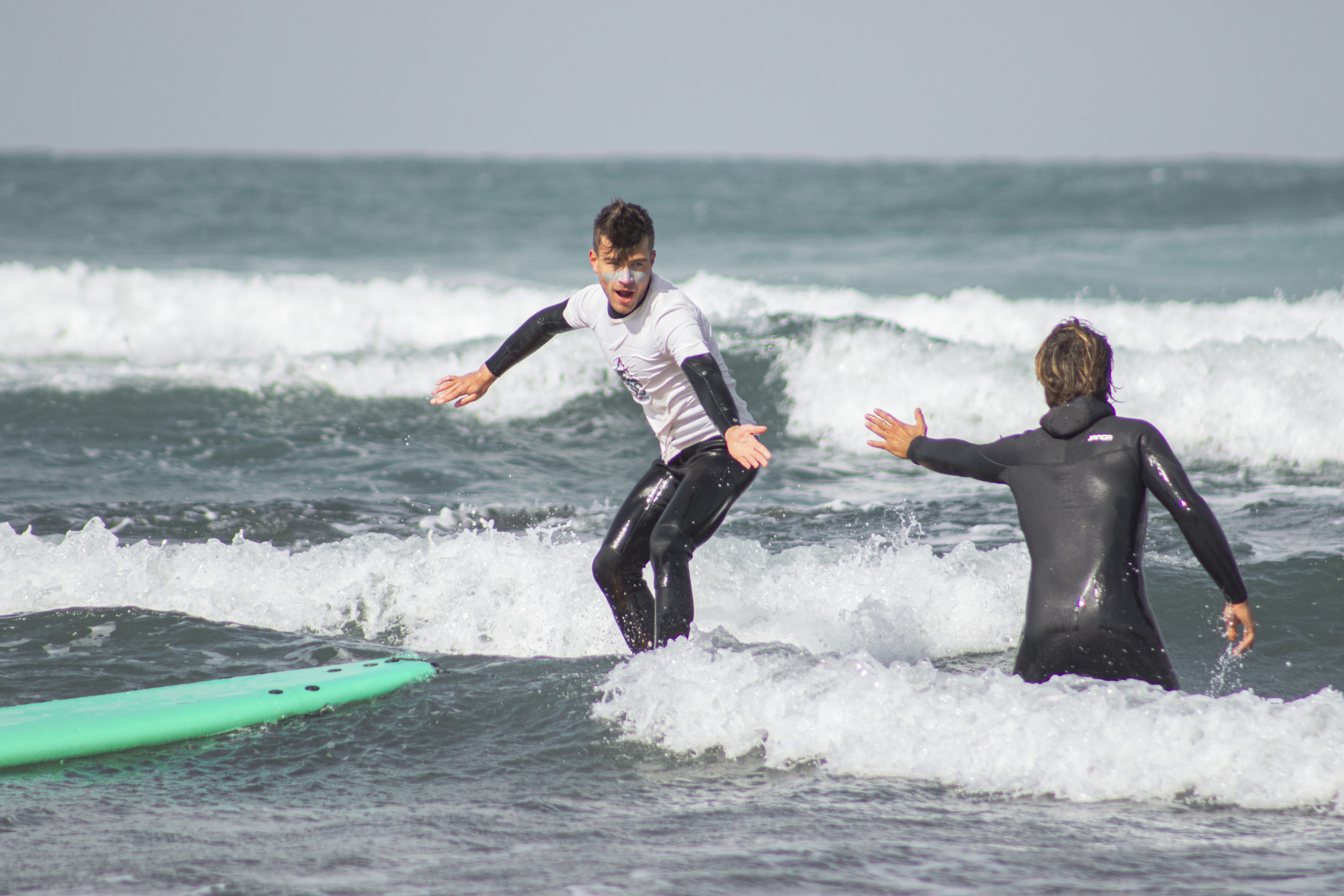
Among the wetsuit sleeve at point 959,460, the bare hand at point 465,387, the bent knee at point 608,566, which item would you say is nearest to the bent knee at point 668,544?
the bent knee at point 608,566

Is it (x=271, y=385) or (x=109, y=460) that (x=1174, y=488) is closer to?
(x=109, y=460)

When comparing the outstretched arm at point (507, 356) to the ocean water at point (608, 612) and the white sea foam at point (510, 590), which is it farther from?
the white sea foam at point (510, 590)

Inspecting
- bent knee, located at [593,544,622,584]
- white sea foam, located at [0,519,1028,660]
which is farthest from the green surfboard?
bent knee, located at [593,544,622,584]

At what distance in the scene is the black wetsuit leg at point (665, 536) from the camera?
4.08 meters

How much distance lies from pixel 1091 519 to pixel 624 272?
1.78 m

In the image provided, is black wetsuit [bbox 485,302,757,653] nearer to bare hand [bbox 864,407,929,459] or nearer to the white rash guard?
the white rash guard

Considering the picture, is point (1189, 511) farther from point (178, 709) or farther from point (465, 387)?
point (178, 709)

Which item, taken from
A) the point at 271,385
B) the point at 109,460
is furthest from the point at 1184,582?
the point at 271,385

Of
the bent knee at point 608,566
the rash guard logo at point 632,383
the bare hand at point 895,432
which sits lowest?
the bent knee at point 608,566

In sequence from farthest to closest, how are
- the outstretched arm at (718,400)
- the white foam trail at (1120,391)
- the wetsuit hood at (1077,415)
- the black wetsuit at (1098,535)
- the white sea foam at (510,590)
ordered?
the white foam trail at (1120,391), the white sea foam at (510,590), the outstretched arm at (718,400), the wetsuit hood at (1077,415), the black wetsuit at (1098,535)

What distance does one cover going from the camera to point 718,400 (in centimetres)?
391

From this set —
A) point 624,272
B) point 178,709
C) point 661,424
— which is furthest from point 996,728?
point 178,709

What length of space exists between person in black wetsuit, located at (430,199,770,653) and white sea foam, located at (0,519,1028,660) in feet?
3.82

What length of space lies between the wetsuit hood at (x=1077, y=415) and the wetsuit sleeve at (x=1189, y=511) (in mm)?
→ 151
